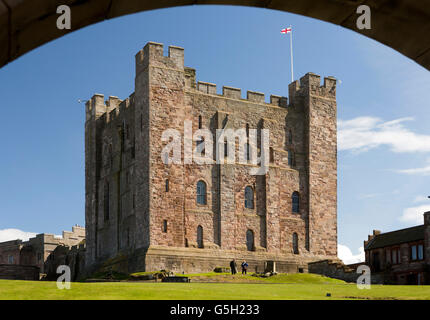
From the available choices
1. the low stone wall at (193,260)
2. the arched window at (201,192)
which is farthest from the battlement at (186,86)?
the low stone wall at (193,260)

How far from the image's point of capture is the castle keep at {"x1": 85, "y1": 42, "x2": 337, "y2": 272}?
179 feet

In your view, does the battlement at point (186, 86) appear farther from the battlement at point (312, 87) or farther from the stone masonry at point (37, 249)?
the stone masonry at point (37, 249)

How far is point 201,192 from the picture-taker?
57.1 m

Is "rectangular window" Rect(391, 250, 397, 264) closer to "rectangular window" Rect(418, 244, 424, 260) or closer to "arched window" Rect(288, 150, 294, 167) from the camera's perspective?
"rectangular window" Rect(418, 244, 424, 260)

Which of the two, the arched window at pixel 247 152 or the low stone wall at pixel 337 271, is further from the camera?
the arched window at pixel 247 152

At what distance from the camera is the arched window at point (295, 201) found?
6188 centimetres

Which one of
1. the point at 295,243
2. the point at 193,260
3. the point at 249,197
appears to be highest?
the point at 249,197

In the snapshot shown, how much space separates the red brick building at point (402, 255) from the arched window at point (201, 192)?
58.0 feet

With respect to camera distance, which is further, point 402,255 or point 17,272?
point 402,255

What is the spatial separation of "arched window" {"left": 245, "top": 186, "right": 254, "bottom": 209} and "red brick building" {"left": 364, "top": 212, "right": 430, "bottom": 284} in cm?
1344

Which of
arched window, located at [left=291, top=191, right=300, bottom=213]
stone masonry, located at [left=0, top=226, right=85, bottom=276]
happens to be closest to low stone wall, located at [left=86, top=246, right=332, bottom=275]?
arched window, located at [left=291, top=191, right=300, bottom=213]

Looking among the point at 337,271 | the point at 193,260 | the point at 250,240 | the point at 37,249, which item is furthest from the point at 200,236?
the point at 37,249

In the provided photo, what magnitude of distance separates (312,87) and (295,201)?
36.2 feet

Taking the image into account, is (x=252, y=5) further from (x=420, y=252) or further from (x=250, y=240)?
(x=420, y=252)
